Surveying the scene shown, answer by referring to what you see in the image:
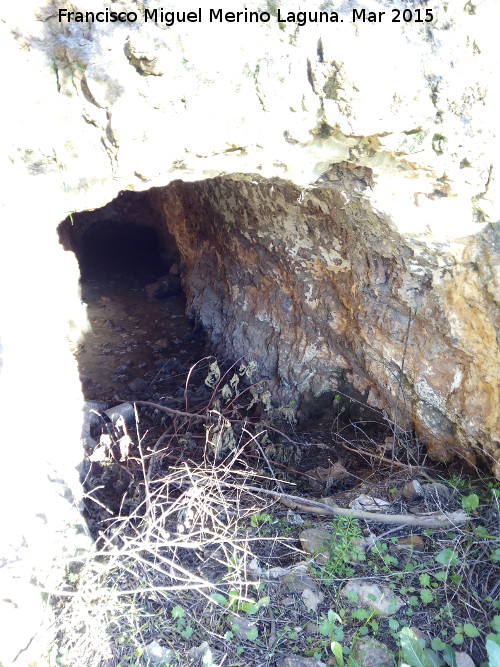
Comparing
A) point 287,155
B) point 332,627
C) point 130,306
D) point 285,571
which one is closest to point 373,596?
point 332,627

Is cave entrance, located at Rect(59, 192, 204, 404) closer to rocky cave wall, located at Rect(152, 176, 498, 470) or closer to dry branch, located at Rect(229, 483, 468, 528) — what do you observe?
rocky cave wall, located at Rect(152, 176, 498, 470)

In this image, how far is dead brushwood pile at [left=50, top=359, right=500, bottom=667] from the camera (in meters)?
1.99

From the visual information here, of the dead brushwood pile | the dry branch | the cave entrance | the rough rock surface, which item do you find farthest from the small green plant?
the cave entrance

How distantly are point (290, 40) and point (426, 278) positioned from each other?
1213 mm

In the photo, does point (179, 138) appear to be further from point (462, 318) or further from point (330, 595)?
point (330, 595)

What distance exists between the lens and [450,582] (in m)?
2.18

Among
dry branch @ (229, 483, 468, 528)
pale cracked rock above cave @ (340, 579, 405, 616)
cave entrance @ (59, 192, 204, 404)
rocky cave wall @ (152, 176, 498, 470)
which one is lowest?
cave entrance @ (59, 192, 204, 404)

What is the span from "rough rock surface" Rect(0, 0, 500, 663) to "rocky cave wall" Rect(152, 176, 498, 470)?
0.5 inches

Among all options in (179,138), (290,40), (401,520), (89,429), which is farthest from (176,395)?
(290,40)

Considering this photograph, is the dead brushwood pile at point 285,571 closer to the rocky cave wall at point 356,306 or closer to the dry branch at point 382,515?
the dry branch at point 382,515

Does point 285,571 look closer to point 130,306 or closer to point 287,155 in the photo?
point 287,155

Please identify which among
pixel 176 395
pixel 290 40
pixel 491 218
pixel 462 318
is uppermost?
pixel 290 40

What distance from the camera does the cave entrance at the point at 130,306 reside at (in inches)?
166

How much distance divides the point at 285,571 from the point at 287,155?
5.62 feet
